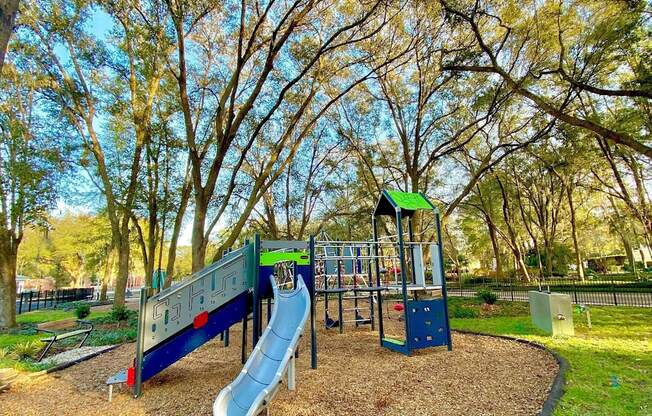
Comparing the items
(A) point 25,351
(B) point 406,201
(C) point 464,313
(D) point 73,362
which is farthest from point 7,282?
(C) point 464,313

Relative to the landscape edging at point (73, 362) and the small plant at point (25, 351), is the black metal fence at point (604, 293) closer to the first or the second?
the landscape edging at point (73, 362)

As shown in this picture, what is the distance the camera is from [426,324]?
261 inches

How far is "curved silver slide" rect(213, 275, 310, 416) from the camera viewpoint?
3215 millimetres

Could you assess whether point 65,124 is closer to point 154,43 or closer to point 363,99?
point 154,43

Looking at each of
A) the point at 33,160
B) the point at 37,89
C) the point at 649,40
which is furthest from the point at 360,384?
the point at 37,89

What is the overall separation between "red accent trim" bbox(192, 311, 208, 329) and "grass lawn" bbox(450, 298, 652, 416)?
14.2 feet

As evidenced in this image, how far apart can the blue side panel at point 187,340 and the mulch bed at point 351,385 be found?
1.13ft

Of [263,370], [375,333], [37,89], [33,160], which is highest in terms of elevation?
[37,89]

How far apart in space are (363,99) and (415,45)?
508 centimetres

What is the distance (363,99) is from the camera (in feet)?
59.3

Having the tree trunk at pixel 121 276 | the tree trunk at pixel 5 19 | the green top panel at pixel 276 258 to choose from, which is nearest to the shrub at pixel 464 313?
the green top panel at pixel 276 258

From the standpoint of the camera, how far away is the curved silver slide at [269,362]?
3.21m

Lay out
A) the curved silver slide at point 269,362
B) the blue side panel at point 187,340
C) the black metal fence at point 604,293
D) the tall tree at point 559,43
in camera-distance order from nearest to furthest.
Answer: the curved silver slide at point 269,362
the blue side panel at point 187,340
the tall tree at point 559,43
the black metal fence at point 604,293

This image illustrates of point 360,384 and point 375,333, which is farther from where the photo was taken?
point 375,333
